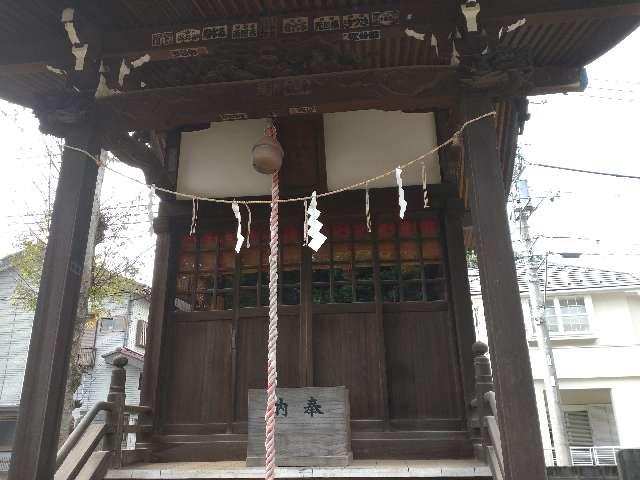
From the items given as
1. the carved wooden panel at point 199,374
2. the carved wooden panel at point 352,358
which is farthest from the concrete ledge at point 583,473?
the carved wooden panel at point 199,374

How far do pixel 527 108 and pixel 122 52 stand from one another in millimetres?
4364

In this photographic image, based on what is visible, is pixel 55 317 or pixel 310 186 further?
pixel 310 186

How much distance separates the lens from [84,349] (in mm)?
25438

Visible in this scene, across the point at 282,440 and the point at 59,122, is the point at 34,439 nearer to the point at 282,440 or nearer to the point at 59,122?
the point at 282,440

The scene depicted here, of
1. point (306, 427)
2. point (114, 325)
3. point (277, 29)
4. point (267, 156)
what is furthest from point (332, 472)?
point (114, 325)

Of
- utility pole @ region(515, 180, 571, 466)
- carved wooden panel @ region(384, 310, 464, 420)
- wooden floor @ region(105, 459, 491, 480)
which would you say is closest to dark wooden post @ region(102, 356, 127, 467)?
wooden floor @ region(105, 459, 491, 480)

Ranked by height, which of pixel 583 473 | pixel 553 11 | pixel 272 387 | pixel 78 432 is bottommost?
pixel 583 473

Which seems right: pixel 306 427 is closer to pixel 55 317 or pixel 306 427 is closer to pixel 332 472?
pixel 332 472

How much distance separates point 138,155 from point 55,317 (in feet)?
9.15

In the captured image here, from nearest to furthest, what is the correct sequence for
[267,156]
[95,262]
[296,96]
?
1. [296,96]
2. [267,156]
3. [95,262]

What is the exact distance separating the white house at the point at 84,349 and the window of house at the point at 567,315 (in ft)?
65.8

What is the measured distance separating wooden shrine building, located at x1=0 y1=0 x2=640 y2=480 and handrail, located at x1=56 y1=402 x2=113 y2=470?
1.58 ft

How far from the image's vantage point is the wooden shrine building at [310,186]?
13.9ft

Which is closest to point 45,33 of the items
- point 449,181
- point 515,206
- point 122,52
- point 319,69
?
point 122,52
